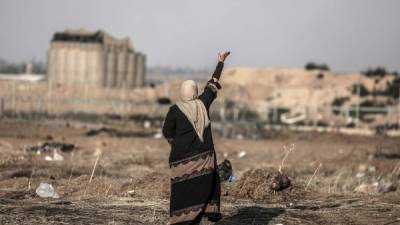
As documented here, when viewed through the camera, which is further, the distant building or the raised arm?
the distant building

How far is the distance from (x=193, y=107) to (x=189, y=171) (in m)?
0.60

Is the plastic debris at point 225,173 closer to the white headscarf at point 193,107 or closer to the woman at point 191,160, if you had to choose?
the woman at point 191,160

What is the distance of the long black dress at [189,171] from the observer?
7.73 m

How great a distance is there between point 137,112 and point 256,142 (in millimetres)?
21071

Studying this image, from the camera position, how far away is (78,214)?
379 inches

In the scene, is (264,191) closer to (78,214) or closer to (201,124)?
(78,214)

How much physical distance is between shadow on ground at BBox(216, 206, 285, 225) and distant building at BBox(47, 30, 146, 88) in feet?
168

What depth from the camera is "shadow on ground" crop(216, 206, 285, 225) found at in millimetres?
9400

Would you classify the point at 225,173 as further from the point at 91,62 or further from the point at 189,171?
the point at 91,62

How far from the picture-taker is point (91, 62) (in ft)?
201

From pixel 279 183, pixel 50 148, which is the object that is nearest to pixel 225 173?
pixel 279 183

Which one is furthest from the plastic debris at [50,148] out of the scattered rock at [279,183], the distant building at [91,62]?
the distant building at [91,62]

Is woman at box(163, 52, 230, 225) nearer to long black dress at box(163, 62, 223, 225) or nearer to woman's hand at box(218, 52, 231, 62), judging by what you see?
long black dress at box(163, 62, 223, 225)

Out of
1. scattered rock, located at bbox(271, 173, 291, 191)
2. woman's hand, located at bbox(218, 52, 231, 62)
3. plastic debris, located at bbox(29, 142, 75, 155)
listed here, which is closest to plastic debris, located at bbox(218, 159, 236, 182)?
scattered rock, located at bbox(271, 173, 291, 191)
